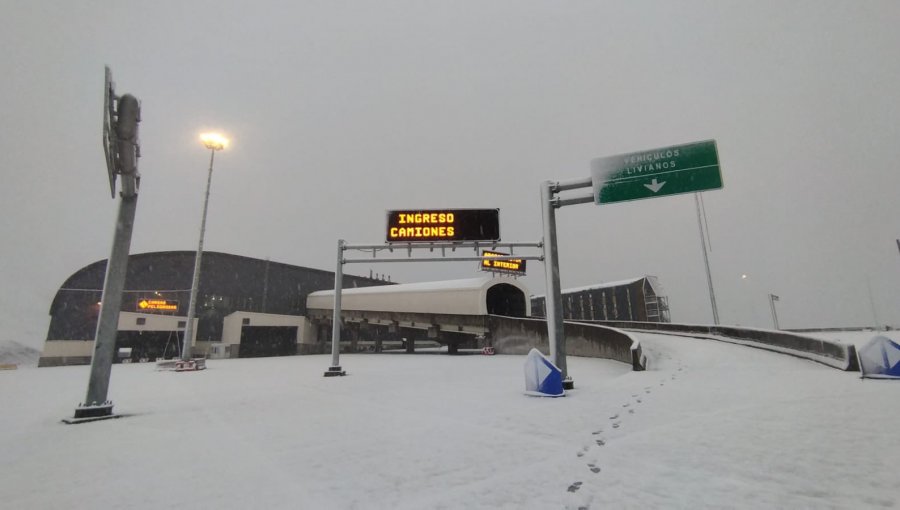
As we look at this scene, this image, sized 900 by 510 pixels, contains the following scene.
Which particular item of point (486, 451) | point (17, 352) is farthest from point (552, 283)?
point (17, 352)

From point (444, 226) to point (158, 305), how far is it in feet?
114

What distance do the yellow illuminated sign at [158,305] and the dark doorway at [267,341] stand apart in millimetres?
6589

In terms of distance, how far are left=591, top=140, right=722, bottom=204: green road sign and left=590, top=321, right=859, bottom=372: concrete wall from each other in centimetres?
578

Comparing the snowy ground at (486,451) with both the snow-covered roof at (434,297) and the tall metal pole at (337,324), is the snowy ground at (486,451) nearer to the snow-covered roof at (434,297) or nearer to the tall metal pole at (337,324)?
the tall metal pole at (337,324)

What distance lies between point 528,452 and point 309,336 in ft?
143

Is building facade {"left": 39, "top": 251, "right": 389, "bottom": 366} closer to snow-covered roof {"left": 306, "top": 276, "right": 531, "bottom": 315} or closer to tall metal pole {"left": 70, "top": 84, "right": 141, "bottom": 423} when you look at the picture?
snow-covered roof {"left": 306, "top": 276, "right": 531, "bottom": 315}

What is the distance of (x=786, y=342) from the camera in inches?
538

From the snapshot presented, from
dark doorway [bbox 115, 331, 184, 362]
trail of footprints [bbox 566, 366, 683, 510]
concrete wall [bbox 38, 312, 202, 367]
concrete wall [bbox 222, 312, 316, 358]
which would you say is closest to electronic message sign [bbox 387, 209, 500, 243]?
trail of footprints [bbox 566, 366, 683, 510]

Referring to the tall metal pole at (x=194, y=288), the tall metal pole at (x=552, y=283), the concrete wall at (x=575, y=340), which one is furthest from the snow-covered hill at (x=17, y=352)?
the tall metal pole at (x=552, y=283)

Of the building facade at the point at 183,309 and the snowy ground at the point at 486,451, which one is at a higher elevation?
the building facade at the point at 183,309

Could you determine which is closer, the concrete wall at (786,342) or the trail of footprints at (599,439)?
the trail of footprints at (599,439)

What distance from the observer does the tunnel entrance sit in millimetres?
33062

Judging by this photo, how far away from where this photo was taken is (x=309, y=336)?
143ft

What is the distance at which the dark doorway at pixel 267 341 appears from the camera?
1464 inches
